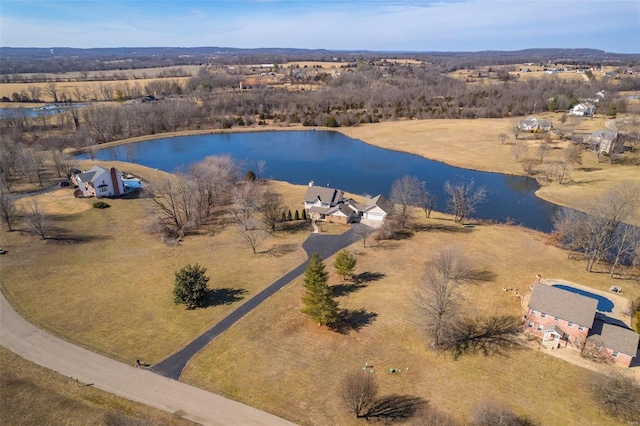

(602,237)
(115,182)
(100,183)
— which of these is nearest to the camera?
(602,237)

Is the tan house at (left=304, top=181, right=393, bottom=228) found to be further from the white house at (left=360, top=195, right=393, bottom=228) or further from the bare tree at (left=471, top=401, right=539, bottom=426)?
the bare tree at (left=471, top=401, right=539, bottom=426)

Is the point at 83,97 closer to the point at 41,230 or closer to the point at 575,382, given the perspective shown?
the point at 41,230

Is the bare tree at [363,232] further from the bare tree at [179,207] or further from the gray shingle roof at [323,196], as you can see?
the bare tree at [179,207]

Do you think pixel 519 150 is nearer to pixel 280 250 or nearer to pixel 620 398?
pixel 280 250

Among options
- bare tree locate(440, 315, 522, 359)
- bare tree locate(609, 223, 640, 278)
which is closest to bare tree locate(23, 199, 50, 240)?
bare tree locate(440, 315, 522, 359)

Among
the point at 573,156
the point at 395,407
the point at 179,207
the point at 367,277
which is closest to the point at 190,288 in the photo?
the point at 367,277

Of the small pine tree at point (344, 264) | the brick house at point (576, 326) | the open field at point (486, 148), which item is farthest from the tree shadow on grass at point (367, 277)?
the open field at point (486, 148)

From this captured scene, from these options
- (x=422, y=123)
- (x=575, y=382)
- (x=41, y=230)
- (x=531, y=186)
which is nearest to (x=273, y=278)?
(x=575, y=382)
